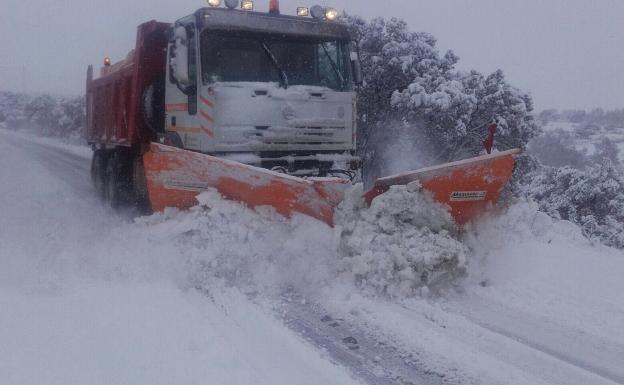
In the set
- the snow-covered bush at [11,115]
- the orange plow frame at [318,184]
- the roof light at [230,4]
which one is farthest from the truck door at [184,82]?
the snow-covered bush at [11,115]

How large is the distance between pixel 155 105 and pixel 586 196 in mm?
12514

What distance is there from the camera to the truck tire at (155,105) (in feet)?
25.4

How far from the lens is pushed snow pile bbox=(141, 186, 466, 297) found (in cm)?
466

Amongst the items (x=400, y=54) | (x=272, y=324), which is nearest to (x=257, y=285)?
(x=272, y=324)

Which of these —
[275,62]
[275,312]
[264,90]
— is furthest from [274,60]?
[275,312]

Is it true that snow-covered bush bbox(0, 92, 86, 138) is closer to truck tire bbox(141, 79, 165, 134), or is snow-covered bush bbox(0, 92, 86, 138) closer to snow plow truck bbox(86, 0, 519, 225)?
truck tire bbox(141, 79, 165, 134)

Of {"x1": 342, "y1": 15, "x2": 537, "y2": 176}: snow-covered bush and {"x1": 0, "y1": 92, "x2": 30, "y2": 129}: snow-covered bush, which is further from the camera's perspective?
{"x1": 0, "y1": 92, "x2": 30, "y2": 129}: snow-covered bush

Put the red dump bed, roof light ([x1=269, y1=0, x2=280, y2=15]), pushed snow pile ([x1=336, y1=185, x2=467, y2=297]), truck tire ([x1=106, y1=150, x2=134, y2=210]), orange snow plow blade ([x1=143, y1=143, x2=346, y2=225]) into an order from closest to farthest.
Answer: pushed snow pile ([x1=336, y1=185, x2=467, y2=297]) < orange snow plow blade ([x1=143, y1=143, x2=346, y2=225]) < roof light ([x1=269, y1=0, x2=280, y2=15]) < the red dump bed < truck tire ([x1=106, y1=150, x2=134, y2=210])

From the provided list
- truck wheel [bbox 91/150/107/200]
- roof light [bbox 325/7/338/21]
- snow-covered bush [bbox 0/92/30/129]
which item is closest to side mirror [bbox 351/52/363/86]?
roof light [bbox 325/7/338/21]

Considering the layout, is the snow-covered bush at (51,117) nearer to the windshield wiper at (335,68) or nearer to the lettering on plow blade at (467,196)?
the windshield wiper at (335,68)

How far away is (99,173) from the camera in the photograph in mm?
10484

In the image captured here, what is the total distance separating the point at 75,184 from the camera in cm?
1245

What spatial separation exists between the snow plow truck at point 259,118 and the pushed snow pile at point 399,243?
0.16m

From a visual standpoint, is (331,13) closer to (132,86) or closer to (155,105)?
(155,105)
